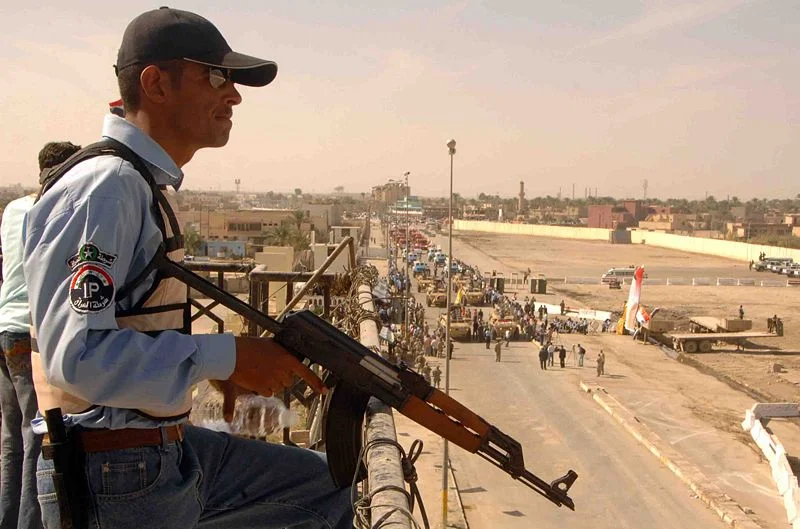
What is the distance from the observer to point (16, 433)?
10.0ft

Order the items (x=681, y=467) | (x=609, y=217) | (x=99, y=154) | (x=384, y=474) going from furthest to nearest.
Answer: (x=609, y=217), (x=681, y=467), (x=384, y=474), (x=99, y=154)

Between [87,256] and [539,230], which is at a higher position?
[87,256]

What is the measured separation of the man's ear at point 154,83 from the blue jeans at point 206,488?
3.05 feet

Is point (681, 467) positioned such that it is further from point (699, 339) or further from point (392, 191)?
point (392, 191)

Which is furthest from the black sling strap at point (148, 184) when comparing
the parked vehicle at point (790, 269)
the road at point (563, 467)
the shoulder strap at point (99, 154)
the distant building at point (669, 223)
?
the distant building at point (669, 223)

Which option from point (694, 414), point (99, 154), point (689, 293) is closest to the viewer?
point (99, 154)

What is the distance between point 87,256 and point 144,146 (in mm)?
462

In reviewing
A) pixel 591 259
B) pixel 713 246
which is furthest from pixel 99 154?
pixel 713 246

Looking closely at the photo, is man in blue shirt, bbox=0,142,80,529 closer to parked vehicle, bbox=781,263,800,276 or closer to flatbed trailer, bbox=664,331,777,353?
flatbed trailer, bbox=664,331,777,353

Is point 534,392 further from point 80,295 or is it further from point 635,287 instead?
point 80,295

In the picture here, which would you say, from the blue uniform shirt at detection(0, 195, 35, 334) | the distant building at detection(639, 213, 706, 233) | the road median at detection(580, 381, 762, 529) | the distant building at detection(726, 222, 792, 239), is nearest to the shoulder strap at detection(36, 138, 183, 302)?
the blue uniform shirt at detection(0, 195, 35, 334)

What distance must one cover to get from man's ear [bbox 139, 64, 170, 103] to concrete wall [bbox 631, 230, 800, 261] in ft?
276

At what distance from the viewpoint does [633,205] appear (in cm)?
14050

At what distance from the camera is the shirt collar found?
1.97 m
